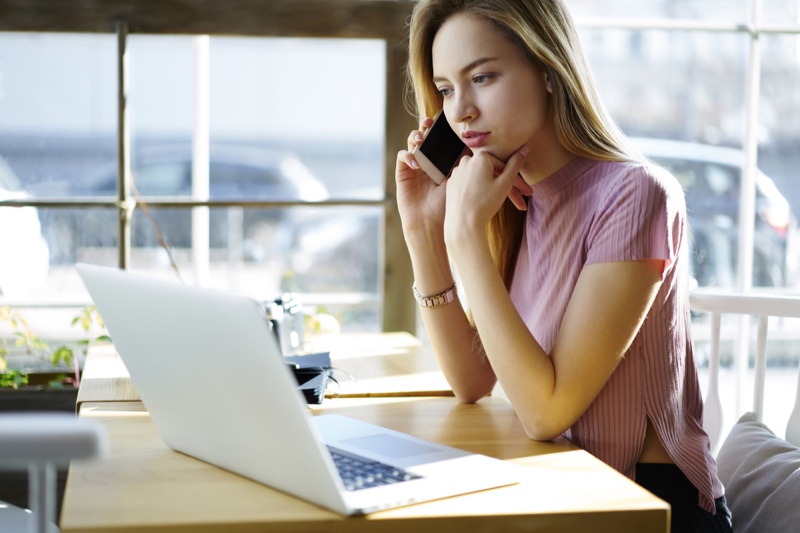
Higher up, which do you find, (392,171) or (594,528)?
(392,171)

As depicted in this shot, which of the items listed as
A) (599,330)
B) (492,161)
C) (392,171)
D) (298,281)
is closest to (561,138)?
(492,161)

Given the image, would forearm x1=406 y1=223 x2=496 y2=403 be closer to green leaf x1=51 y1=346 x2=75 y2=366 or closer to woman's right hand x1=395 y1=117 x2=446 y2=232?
woman's right hand x1=395 y1=117 x2=446 y2=232

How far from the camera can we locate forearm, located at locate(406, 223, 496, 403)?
1508 millimetres

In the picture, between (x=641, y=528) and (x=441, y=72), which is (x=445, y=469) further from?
(x=441, y=72)

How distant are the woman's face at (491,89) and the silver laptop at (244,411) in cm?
54

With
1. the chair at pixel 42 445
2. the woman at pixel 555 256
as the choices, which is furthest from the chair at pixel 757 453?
the chair at pixel 42 445

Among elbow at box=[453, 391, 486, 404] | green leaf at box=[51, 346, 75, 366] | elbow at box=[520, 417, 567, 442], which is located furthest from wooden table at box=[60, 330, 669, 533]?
green leaf at box=[51, 346, 75, 366]

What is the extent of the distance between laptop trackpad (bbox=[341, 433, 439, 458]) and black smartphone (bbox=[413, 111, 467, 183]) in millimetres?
638

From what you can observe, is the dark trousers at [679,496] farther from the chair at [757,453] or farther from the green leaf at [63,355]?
the green leaf at [63,355]

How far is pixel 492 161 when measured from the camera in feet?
4.74

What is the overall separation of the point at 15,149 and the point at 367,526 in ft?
6.48

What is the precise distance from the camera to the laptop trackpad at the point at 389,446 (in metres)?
1.11

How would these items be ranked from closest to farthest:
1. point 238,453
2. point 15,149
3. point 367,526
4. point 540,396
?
point 367,526, point 238,453, point 540,396, point 15,149

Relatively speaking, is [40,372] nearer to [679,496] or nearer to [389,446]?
[389,446]
